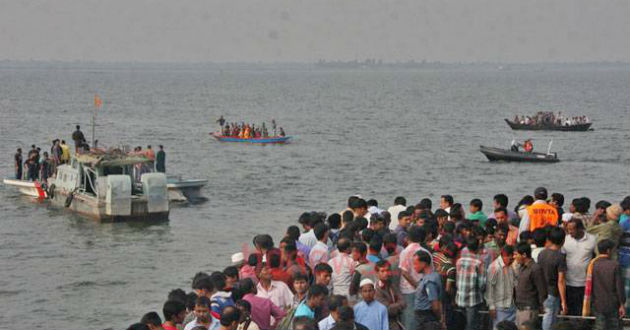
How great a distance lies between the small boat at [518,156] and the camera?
6338 cm

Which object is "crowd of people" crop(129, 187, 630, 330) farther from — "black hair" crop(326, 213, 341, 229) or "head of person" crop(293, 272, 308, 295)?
"black hair" crop(326, 213, 341, 229)

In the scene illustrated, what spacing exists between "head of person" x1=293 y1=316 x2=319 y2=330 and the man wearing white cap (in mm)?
760

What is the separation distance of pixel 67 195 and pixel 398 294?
98.5ft

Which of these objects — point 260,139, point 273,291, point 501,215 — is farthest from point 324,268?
point 260,139

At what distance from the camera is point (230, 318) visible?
10930 mm

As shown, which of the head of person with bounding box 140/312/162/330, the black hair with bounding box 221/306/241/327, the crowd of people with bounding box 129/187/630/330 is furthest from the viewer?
the crowd of people with bounding box 129/187/630/330

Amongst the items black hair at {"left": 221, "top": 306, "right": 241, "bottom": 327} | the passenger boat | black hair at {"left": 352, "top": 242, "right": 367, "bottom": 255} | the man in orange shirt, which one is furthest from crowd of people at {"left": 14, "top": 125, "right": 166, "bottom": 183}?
black hair at {"left": 221, "top": 306, "right": 241, "bottom": 327}

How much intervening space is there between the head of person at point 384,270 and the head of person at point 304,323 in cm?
170

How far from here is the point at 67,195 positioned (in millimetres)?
40938

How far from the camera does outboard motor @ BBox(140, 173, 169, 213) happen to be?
3799 cm

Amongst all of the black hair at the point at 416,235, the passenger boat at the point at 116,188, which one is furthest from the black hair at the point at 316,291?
the passenger boat at the point at 116,188

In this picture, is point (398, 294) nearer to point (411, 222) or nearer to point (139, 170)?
point (411, 222)

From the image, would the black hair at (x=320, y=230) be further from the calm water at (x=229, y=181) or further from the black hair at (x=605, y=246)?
the calm water at (x=229, y=181)

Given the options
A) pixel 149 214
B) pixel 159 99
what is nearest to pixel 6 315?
pixel 149 214
